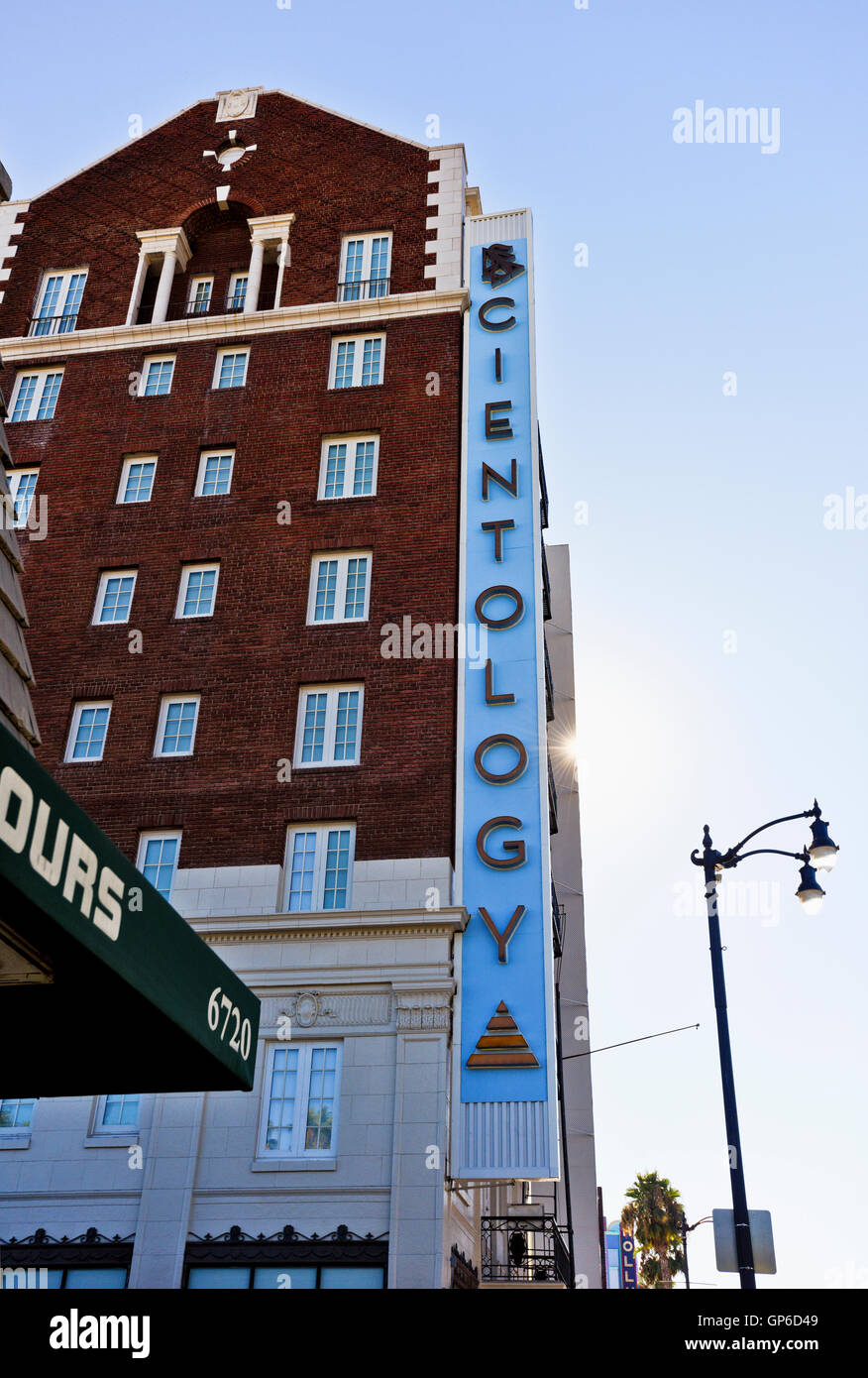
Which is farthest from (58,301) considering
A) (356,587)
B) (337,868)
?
(337,868)

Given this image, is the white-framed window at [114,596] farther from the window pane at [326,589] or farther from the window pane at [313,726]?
the window pane at [313,726]

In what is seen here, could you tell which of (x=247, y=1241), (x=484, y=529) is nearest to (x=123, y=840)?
(x=247, y=1241)

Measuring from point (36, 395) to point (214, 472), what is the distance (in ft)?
22.0

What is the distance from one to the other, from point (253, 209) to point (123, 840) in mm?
20371

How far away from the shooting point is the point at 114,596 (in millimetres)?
29594

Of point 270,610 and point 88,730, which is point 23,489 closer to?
Result: point 88,730

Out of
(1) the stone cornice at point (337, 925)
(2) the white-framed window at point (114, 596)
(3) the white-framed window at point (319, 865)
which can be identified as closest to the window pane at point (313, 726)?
(3) the white-framed window at point (319, 865)

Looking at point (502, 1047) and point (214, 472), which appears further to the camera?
point (214, 472)

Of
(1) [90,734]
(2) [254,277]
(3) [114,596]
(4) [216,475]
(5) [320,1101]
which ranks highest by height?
(2) [254,277]

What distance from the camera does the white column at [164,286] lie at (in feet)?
112

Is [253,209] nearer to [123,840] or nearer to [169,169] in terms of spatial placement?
[169,169]

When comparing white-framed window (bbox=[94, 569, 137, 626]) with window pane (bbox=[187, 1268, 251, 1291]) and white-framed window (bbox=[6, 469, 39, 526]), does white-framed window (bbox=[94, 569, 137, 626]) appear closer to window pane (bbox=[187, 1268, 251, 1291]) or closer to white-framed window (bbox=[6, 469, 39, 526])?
white-framed window (bbox=[6, 469, 39, 526])

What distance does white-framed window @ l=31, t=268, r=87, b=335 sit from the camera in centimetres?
3494

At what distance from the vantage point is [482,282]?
1286 inches
